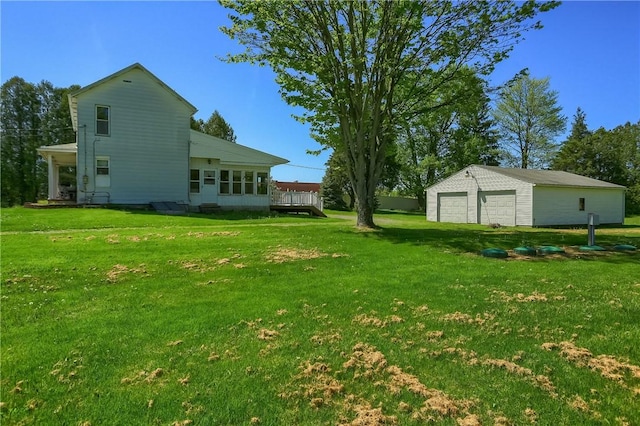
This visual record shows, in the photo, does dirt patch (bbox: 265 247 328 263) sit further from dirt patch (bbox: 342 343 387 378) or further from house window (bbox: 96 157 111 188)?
house window (bbox: 96 157 111 188)

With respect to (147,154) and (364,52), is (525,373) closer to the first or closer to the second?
(364,52)

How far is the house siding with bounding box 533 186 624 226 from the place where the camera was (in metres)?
23.5

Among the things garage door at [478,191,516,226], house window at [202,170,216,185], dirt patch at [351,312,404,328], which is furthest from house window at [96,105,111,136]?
garage door at [478,191,516,226]

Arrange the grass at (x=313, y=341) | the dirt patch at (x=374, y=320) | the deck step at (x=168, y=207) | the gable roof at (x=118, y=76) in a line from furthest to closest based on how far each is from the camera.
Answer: the deck step at (x=168, y=207) < the gable roof at (x=118, y=76) < the dirt patch at (x=374, y=320) < the grass at (x=313, y=341)

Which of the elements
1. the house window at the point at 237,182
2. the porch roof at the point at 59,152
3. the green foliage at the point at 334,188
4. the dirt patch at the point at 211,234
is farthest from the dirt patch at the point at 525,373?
the green foliage at the point at 334,188

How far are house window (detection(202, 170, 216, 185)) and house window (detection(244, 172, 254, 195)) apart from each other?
188cm

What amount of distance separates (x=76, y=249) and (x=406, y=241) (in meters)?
8.72

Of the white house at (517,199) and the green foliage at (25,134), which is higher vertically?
the green foliage at (25,134)

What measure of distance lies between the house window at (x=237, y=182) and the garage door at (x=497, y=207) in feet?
50.5

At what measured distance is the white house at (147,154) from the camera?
2027 cm

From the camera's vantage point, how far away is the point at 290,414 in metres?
3.01

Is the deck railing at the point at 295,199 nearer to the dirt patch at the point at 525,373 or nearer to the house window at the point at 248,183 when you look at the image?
the house window at the point at 248,183

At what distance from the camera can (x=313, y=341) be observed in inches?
171

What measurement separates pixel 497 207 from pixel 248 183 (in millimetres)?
15647
